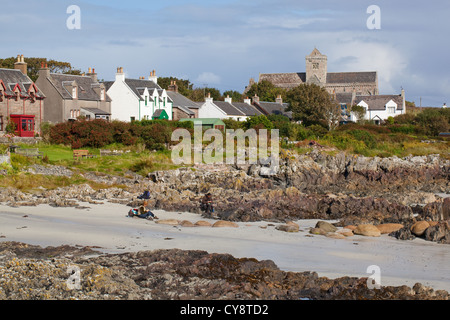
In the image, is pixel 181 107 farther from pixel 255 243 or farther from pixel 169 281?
pixel 169 281

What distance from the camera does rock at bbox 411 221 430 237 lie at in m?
18.8

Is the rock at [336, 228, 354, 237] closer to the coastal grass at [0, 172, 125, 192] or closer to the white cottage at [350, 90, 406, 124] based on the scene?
the coastal grass at [0, 172, 125, 192]

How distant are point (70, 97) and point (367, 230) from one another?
37531mm

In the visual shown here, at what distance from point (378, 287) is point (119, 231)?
926cm

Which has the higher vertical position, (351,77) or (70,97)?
(351,77)

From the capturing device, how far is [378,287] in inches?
480

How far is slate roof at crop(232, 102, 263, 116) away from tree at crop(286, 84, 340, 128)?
18.4ft

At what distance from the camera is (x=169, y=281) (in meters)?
12.2

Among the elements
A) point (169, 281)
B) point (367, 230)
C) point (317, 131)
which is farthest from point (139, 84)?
point (169, 281)

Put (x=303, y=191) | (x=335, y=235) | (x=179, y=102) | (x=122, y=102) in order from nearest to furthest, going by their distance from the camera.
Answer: (x=335, y=235) < (x=303, y=191) < (x=122, y=102) < (x=179, y=102)

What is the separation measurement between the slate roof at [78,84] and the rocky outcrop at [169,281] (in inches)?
1522

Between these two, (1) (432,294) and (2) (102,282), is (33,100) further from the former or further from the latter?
(1) (432,294)
